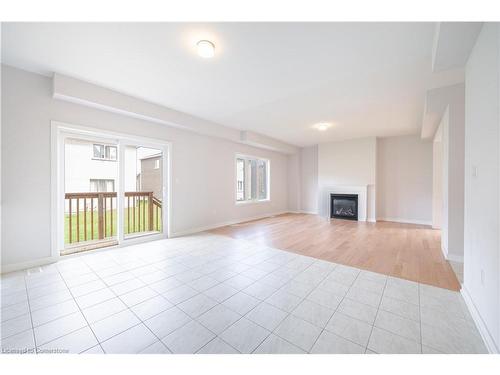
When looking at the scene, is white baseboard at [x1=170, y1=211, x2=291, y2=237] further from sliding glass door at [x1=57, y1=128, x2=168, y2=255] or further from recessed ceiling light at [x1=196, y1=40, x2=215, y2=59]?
recessed ceiling light at [x1=196, y1=40, x2=215, y2=59]

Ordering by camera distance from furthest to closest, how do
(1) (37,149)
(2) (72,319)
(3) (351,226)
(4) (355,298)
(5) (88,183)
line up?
1. (3) (351,226)
2. (5) (88,183)
3. (1) (37,149)
4. (4) (355,298)
5. (2) (72,319)

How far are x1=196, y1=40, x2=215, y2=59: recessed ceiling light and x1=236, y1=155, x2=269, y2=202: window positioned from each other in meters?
3.94

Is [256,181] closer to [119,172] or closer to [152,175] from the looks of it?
[152,175]

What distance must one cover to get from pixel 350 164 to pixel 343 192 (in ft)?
3.16

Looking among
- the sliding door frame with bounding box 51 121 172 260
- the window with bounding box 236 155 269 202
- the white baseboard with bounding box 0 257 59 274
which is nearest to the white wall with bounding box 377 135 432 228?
the window with bounding box 236 155 269 202

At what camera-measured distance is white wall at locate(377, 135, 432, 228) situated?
18.5 ft

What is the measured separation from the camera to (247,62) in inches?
94.7

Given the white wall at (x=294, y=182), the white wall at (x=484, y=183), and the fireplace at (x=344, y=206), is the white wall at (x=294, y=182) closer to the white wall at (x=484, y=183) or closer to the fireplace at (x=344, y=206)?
the fireplace at (x=344, y=206)

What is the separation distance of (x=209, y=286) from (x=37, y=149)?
3067 millimetres

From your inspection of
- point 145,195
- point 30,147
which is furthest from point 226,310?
point 145,195

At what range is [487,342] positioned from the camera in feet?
4.48

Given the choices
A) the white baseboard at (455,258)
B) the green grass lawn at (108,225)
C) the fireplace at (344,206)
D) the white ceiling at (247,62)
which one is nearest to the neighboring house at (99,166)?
the green grass lawn at (108,225)
